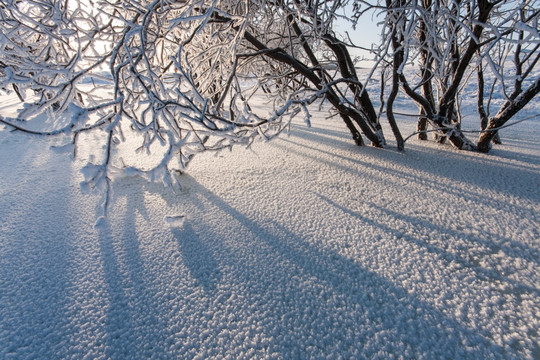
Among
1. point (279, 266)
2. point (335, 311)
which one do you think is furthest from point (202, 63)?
point (335, 311)

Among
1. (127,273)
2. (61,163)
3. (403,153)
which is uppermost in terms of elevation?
(403,153)

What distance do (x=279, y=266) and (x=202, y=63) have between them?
1416 mm

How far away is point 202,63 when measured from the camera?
181 cm

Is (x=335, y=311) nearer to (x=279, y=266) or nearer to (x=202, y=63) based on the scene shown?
(x=279, y=266)

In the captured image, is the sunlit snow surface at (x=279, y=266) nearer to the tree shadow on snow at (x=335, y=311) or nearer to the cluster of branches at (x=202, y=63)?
the tree shadow on snow at (x=335, y=311)

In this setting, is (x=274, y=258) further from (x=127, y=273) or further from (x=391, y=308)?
(x=127, y=273)

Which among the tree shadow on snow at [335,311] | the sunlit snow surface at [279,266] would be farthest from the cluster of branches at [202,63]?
the tree shadow on snow at [335,311]

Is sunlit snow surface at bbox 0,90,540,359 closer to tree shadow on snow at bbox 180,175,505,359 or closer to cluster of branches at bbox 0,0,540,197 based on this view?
tree shadow on snow at bbox 180,175,505,359

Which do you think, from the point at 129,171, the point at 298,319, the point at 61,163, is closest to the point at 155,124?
the point at 129,171

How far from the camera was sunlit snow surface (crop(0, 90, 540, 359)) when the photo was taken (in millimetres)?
881

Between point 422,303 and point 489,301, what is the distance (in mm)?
243

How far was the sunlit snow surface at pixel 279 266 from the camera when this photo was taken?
0.88 metres

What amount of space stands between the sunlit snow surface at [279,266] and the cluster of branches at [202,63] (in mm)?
387

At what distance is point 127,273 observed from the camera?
1.15 m
